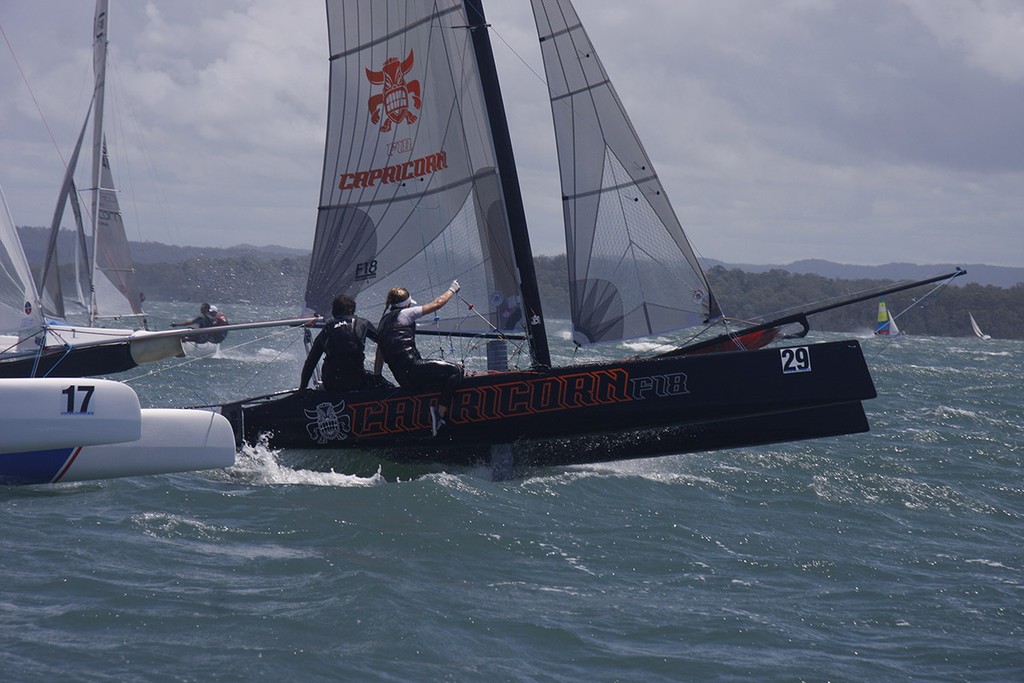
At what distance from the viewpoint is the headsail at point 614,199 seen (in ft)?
30.6

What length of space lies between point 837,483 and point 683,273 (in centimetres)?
229

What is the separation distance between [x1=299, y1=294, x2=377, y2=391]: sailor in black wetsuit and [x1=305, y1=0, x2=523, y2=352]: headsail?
1194 millimetres

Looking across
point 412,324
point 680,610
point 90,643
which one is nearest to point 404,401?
point 412,324

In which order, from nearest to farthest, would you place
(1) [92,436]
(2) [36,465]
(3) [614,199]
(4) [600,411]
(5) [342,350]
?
(1) [92,436]
(2) [36,465]
(4) [600,411]
(5) [342,350]
(3) [614,199]

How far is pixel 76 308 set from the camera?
23734mm

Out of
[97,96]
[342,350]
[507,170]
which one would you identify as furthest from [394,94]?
[97,96]

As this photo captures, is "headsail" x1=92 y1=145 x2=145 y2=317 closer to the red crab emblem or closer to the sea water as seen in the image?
the red crab emblem

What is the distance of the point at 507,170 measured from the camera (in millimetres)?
9516

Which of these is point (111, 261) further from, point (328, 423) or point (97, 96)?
point (328, 423)

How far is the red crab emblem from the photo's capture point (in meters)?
9.96

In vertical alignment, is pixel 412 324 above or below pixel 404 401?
above

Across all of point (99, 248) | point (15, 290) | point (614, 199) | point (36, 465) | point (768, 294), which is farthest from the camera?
point (768, 294)

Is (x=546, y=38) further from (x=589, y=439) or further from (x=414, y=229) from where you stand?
(x=589, y=439)

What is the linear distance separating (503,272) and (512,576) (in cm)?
374
